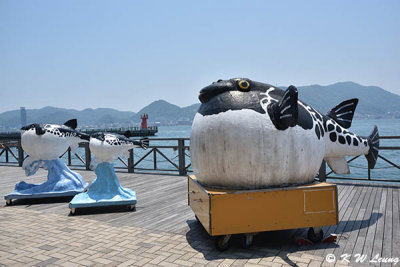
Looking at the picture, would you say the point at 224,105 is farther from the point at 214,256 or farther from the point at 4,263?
the point at 4,263

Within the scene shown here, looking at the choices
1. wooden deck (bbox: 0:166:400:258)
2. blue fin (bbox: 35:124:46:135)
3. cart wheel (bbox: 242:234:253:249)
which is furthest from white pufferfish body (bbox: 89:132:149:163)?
cart wheel (bbox: 242:234:253:249)

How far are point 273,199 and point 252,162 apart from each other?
0.51 metres

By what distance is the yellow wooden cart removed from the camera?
12.0ft

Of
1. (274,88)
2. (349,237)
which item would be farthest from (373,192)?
(274,88)

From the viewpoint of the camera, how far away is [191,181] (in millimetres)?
4793

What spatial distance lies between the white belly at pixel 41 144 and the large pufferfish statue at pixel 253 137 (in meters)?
3.82

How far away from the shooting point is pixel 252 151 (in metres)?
3.65

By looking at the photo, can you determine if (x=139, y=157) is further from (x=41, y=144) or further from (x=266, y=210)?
(x=266, y=210)

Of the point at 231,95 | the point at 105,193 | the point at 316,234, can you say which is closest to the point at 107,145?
the point at 105,193

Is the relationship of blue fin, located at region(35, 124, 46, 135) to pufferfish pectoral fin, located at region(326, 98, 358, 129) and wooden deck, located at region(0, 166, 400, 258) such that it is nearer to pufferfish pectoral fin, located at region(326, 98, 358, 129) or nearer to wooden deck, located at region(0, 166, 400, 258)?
wooden deck, located at region(0, 166, 400, 258)

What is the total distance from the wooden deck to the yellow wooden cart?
11.2 inches

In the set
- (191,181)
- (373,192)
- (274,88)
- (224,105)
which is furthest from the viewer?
(373,192)

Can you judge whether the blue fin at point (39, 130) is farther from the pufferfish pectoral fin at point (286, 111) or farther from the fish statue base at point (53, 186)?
the pufferfish pectoral fin at point (286, 111)

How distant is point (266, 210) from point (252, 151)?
0.72 metres
